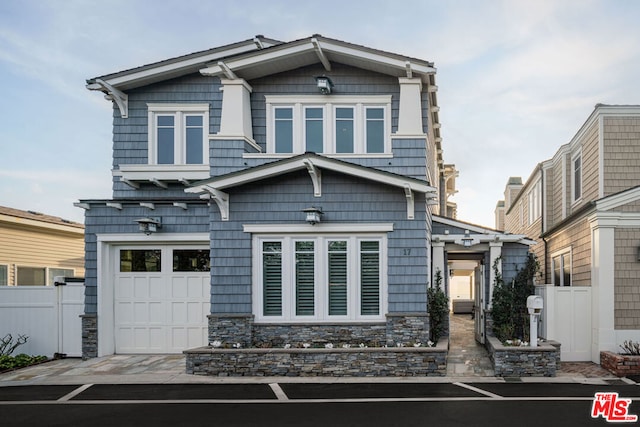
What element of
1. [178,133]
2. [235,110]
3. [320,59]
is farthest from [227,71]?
[178,133]

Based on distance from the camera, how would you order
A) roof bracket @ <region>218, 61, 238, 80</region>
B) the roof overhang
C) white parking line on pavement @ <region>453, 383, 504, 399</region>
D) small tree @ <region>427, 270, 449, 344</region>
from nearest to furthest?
white parking line on pavement @ <region>453, 383, 504, 399</region>
the roof overhang
roof bracket @ <region>218, 61, 238, 80</region>
small tree @ <region>427, 270, 449, 344</region>

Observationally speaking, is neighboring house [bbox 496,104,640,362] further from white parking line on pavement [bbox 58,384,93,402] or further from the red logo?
white parking line on pavement [bbox 58,384,93,402]

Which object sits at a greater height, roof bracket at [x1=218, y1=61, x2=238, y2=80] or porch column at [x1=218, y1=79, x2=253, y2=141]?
roof bracket at [x1=218, y1=61, x2=238, y2=80]

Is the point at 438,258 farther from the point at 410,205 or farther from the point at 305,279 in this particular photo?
the point at 305,279

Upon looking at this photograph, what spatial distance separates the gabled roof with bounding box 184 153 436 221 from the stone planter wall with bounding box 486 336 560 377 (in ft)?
10.5

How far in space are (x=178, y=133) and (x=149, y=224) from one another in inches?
100

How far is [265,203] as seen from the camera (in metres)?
11.2

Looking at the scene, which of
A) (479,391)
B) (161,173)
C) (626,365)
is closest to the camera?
(479,391)

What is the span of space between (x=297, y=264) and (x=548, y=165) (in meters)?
10.6

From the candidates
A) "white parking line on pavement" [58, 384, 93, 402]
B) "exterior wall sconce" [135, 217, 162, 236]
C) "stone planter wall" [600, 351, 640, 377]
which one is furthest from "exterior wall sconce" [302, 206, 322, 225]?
"stone planter wall" [600, 351, 640, 377]

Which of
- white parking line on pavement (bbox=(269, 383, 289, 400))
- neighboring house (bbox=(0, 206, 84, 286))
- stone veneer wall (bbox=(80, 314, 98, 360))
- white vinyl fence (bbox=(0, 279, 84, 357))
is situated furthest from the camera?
neighboring house (bbox=(0, 206, 84, 286))

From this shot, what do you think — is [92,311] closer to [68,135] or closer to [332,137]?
[332,137]

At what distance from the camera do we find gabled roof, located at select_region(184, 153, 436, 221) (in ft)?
34.6

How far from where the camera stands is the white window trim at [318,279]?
36.3 feet
